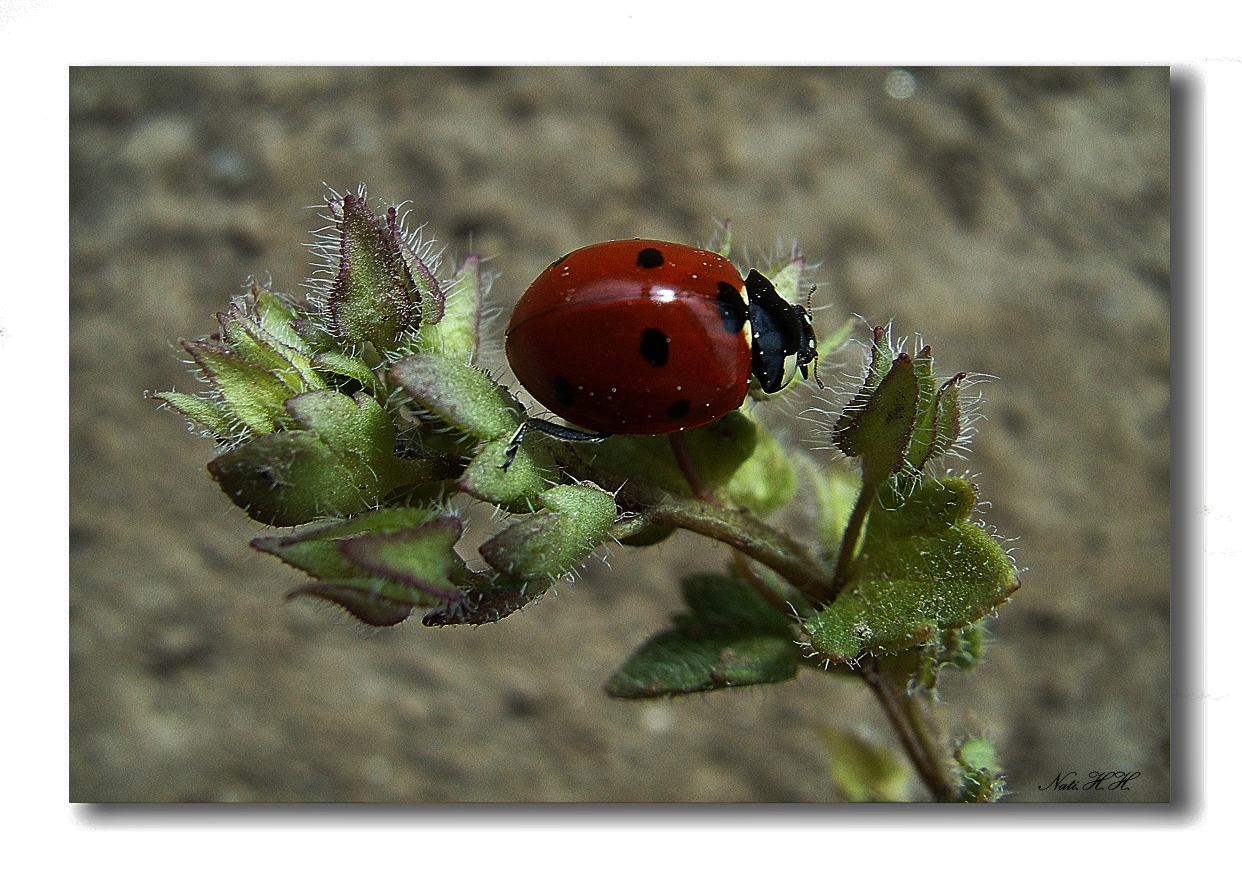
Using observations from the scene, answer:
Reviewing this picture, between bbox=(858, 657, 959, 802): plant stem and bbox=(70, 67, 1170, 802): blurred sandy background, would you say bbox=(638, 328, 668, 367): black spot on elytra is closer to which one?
bbox=(858, 657, 959, 802): plant stem

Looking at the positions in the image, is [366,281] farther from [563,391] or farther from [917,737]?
[917,737]

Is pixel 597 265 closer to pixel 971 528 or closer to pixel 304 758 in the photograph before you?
pixel 971 528

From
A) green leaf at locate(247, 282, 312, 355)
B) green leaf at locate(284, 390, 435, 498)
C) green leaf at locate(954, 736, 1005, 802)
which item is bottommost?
green leaf at locate(954, 736, 1005, 802)

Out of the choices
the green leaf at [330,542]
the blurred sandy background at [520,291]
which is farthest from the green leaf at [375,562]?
the blurred sandy background at [520,291]

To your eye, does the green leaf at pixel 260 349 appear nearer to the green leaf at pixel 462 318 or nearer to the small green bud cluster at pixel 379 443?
the small green bud cluster at pixel 379 443

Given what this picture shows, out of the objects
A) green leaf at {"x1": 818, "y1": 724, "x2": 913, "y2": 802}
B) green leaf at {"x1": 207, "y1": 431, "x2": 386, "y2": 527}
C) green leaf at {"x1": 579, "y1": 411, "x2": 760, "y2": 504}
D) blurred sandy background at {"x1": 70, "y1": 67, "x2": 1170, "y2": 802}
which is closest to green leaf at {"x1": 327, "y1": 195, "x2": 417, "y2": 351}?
green leaf at {"x1": 207, "y1": 431, "x2": 386, "y2": 527}

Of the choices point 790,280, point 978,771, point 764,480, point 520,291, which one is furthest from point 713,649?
point 520,291

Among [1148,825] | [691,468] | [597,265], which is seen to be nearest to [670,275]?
[597,265]
